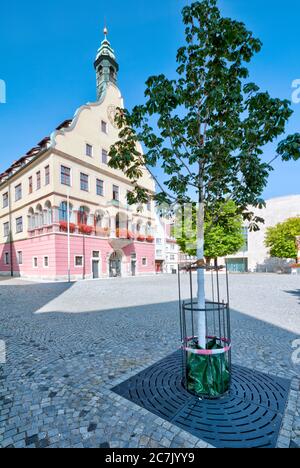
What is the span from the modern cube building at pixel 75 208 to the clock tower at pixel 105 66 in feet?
0.38

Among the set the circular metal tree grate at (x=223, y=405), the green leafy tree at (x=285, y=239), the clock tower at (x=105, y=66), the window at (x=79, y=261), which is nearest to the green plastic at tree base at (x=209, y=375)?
the circular metal tree grate at (x=223, y=405)

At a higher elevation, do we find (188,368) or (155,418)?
(188,368)

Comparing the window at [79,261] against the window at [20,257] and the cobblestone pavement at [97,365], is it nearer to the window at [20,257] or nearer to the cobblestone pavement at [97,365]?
the window at [20,257]

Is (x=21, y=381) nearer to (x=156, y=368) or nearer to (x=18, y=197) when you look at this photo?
(x=156, y=368)

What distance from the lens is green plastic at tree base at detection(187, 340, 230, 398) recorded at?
133 inches

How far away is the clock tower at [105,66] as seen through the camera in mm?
32062

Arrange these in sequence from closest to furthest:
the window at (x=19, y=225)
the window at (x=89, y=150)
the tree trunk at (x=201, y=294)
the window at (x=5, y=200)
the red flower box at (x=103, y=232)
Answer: the tree trunk at (x=201, y=294), the window at (x=89, y=150), the red flower box at (x=103, y=232), the window at (x=19, y=225), the window at (x=5, y=200)

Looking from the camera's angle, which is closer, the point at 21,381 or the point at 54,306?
the point at 21,381

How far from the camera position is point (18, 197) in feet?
98.1

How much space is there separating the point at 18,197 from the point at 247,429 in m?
33.0

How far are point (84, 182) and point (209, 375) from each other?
26.5 m

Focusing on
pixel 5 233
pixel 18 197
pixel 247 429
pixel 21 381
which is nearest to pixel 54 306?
pixel 21 381

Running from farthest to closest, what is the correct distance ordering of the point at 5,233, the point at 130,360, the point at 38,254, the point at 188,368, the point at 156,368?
1. the point at 5,233
2. the point at 38,254
3. the point at 130,360
4. the point at 156,368
5. the point at 188,368

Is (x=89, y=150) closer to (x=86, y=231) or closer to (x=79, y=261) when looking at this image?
(x=86, y=231)
